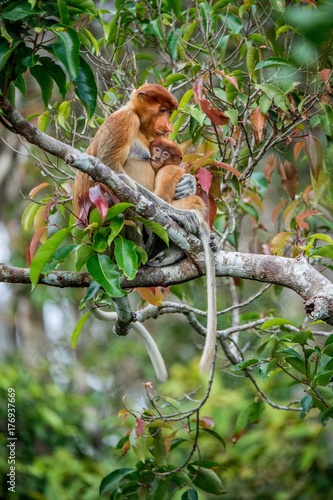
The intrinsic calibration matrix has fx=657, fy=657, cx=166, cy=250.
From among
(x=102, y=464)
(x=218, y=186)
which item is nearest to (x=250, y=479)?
(x=102, y=464)

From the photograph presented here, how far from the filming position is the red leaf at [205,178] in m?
3.15

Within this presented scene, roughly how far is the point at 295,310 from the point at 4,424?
4323 millimetres

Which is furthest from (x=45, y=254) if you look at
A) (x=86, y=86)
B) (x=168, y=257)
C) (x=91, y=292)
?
(x=168, y=257)

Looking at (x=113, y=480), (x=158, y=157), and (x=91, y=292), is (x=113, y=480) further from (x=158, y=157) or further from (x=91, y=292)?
(x=158, y=157)

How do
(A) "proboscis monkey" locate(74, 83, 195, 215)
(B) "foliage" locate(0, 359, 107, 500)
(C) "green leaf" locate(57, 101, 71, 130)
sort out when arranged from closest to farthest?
(A) "proboscis monkey" locate(74, 83, 195, 215)
(C) "green leaf" locate(57, 101, 71, 130)
(B) "foliage" locate(0, 359, 107, 500)

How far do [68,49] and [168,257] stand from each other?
3.99 ft

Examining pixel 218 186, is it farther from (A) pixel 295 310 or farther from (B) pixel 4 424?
(A) pixel 295 310

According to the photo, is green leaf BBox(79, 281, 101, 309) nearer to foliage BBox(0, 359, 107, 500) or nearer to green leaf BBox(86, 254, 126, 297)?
green leaf BBox(86, 254, 126, 297)

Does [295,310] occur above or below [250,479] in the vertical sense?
above

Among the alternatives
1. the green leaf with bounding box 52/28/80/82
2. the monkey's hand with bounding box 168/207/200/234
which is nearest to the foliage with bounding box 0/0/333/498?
the green leaf with bounding box 52/28/80/82

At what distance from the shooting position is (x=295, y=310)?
29.4ft

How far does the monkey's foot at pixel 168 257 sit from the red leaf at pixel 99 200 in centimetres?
68

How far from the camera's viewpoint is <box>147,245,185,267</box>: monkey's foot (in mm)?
3240

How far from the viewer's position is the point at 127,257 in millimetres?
2664
